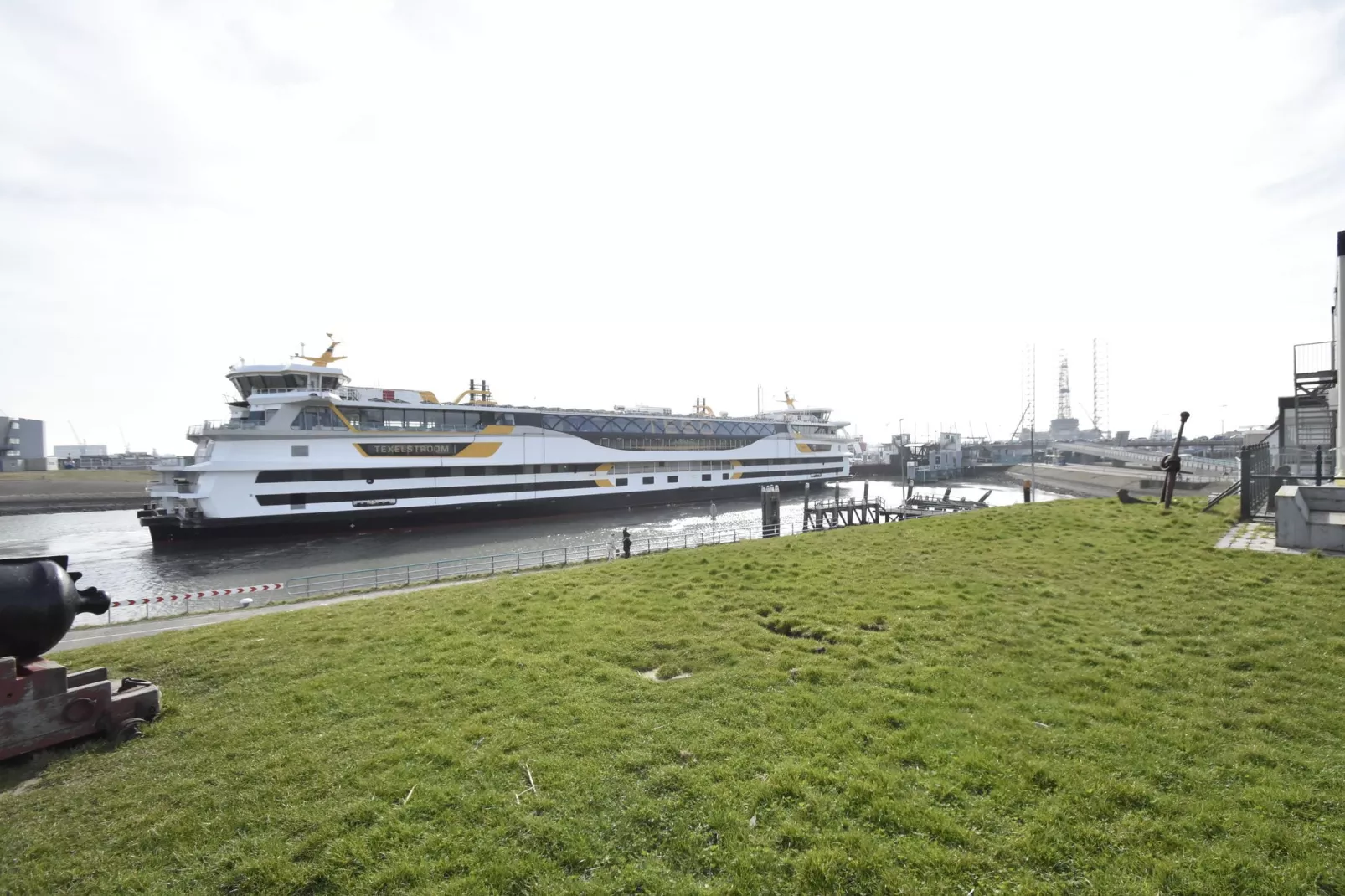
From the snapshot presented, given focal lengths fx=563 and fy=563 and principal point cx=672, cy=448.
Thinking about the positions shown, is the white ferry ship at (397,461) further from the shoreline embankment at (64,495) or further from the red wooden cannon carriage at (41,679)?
the shoreline embankment at (64,495)

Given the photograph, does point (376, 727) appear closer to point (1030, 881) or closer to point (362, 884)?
point (362, 884)

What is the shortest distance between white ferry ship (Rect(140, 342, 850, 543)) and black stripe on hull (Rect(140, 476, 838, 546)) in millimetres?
81

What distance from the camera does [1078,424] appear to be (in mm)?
149000

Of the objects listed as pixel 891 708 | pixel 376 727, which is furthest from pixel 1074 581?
pixel 376 727

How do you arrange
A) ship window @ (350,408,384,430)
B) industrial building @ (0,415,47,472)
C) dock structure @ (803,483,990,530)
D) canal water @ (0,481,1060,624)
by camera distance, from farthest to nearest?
industrial building @ (0,415,47,472), ship window @ (350,408,384,430), dock structure @ (803,483,990,530), canal water @ (0,481,1060,624)

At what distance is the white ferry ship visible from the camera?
2927cm

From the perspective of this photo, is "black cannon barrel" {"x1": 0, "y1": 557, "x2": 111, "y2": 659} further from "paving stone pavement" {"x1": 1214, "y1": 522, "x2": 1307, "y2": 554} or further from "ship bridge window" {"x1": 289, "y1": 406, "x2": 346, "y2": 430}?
"ship bridge window" {"x1": 289, "y1": 406, "x2": 346, "y2": 430}

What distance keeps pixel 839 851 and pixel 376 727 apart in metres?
4.11

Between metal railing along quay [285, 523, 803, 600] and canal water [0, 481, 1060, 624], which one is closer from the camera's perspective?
metal railing along quay [285, 523, 803, 600]

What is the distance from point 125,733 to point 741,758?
18.3ft

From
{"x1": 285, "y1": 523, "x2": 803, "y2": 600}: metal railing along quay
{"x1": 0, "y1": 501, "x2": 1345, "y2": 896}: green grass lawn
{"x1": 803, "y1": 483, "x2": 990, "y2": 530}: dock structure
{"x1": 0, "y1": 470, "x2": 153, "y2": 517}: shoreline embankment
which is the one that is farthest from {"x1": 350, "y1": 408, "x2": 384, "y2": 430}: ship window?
{"x1": 0, "y1": 470, "x2": 153, "y2": 517}: shoreline embankment

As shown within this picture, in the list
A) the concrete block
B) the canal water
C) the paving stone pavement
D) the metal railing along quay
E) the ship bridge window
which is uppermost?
the ship bridge window

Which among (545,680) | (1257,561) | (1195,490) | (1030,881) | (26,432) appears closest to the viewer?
(1030,881)

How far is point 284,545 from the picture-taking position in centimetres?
2995
